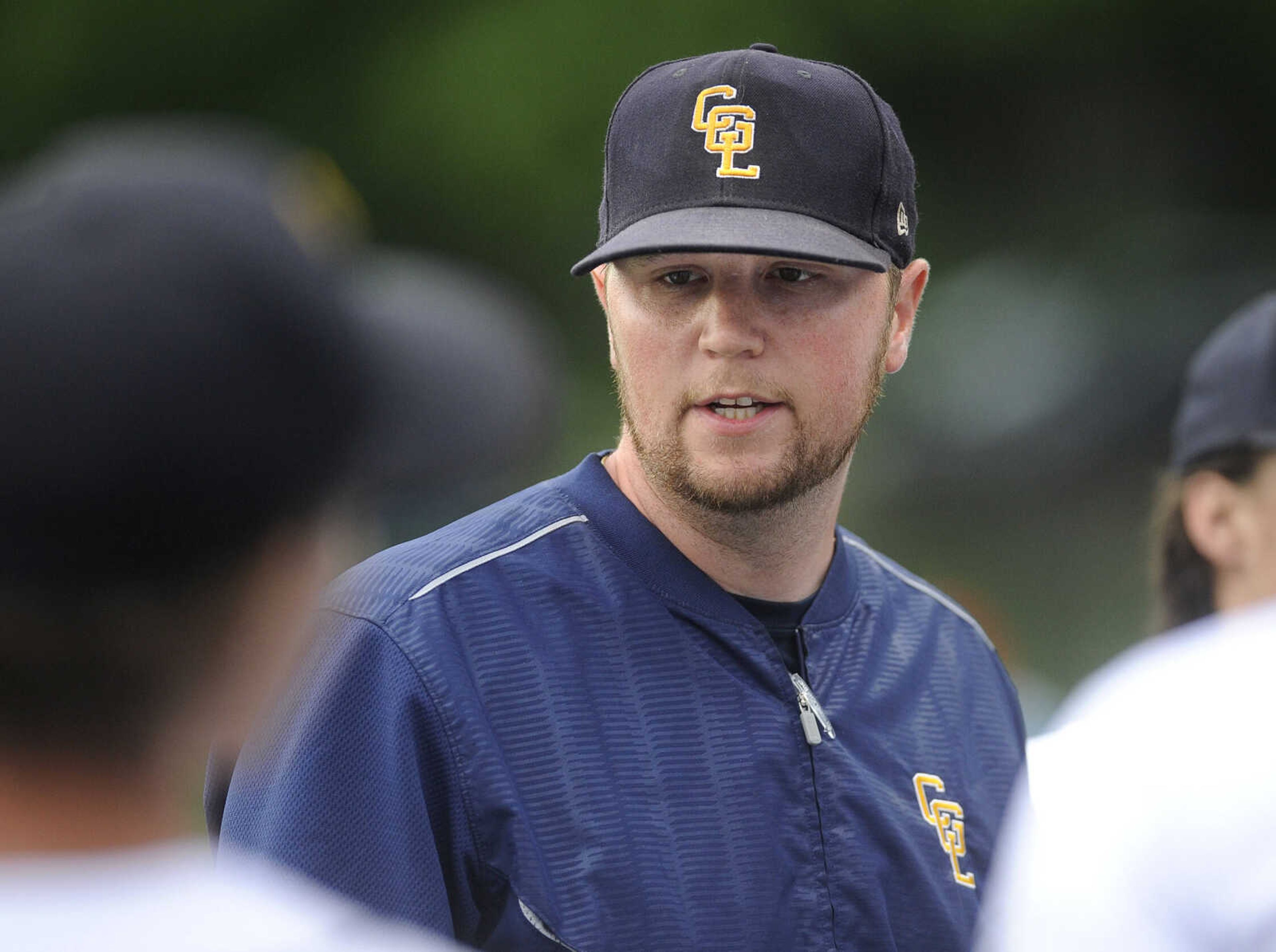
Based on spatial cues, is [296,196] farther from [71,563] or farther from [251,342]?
[71,563]

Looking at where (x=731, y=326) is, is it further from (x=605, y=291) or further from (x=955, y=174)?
(x=955, y=174)

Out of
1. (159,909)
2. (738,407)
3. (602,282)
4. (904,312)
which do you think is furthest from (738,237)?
(159,909)

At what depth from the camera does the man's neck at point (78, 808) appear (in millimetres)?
1075

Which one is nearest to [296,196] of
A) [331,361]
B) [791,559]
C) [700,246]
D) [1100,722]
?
[331,361]

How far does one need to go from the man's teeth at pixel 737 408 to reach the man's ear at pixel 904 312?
→ 1.23 feet

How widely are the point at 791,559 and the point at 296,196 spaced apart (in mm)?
1447

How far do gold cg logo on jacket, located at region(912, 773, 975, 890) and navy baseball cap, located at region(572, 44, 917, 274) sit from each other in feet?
2.49

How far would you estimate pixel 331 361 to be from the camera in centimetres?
111

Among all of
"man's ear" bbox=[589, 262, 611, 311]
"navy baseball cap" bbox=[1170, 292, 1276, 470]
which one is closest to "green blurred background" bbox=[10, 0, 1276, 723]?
"navy baseball cap" bbox=[1170, 292, 1276, 470]

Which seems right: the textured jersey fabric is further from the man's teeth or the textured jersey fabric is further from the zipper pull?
the man's teeth

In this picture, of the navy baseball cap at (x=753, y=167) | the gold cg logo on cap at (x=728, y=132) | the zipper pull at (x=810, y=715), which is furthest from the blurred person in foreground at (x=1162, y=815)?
the gold cg logo on cap at (x=728, y=132)

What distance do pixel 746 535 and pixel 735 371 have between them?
0.79 feet

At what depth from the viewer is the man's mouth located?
2.38 metres

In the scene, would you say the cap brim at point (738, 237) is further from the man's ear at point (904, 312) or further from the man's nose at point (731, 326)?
the man's ear at point (904, 312)
